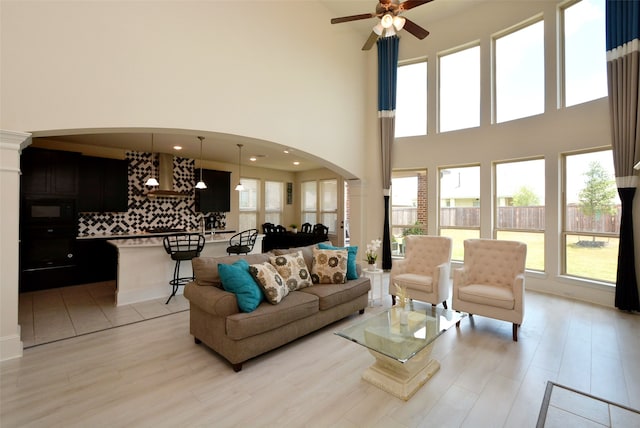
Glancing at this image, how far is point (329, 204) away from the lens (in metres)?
9.17

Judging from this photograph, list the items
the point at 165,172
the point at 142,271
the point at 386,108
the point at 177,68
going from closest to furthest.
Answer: the point at 177,68 → the point at 142,271 → the point at 386,108 → the point at 165,172

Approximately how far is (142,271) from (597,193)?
7132 mm

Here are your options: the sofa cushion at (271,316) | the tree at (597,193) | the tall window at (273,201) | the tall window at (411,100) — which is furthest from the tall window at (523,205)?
the tall window at (273,201)

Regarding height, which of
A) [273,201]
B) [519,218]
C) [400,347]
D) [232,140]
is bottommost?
[400,347]

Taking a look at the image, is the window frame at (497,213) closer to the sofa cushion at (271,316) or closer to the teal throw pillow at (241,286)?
the sofa cushion at (271,316)

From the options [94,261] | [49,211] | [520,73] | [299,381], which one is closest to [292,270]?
[299,381]

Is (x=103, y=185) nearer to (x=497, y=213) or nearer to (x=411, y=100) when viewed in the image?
(x=411, y=100)

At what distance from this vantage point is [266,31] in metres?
4.61

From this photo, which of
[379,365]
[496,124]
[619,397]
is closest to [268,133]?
[379,365]

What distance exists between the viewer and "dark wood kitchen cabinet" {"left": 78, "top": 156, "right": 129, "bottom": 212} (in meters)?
5.83

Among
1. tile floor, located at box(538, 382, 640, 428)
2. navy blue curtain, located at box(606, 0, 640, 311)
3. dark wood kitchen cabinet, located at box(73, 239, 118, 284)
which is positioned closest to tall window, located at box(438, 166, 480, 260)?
navy blue curtain, located at box(606, 0, 640, 311)

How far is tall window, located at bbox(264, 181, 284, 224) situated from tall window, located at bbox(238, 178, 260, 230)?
335mm

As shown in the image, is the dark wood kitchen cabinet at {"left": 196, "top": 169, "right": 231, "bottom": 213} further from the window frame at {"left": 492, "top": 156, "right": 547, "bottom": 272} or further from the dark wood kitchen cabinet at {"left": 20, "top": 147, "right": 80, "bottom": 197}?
the window frame at {"left": 492, "top": 156, "right": 547, "bottom": 272}

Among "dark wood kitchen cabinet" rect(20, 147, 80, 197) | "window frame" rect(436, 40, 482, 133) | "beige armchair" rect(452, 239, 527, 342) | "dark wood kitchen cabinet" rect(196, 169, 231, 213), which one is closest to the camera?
"beige armchair" rect(452, 239, 527, 342)
